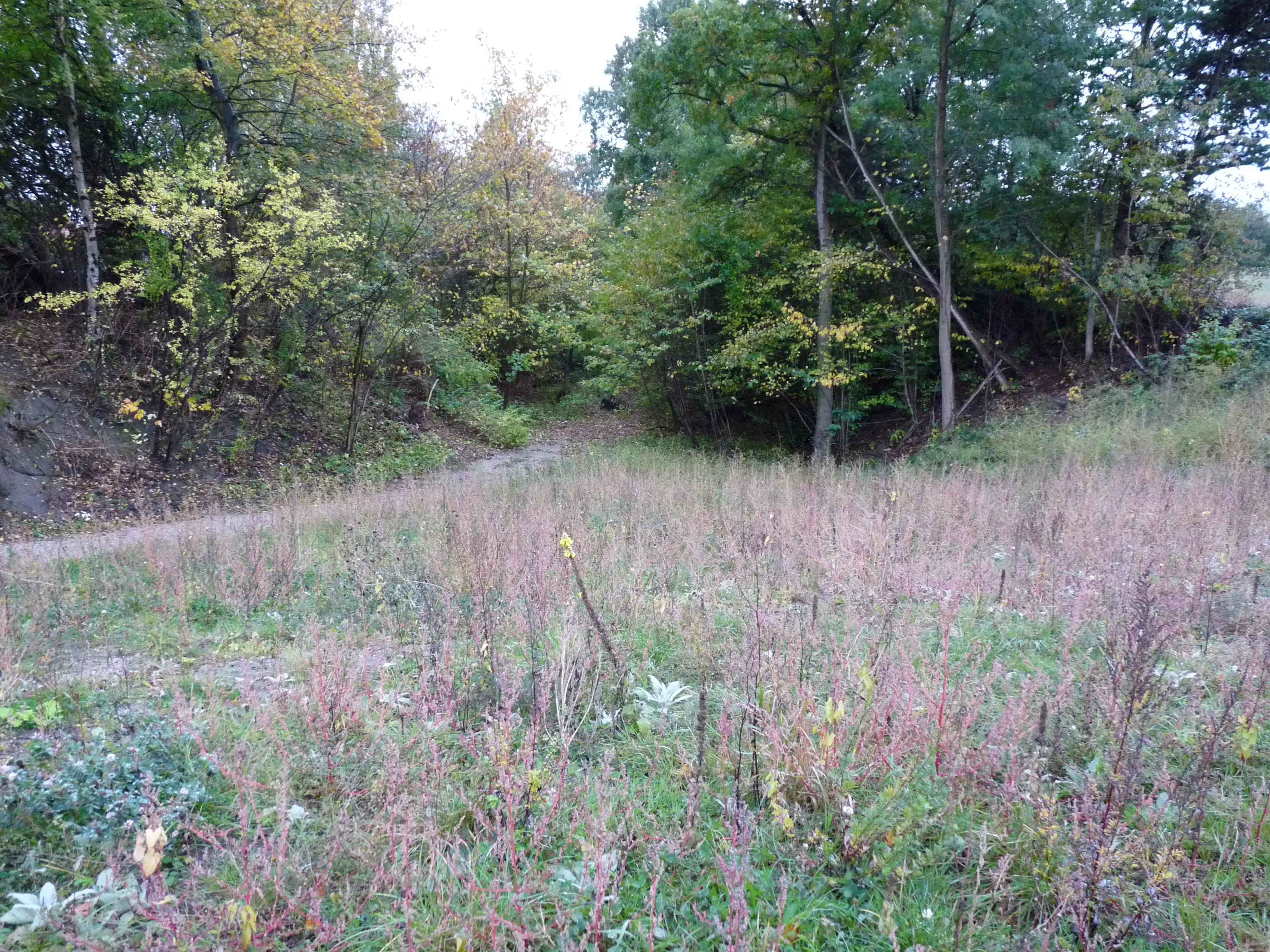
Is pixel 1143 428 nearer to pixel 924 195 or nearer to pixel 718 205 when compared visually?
pixel 924 195

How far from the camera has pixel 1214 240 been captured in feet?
39.6

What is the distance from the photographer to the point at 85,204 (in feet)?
35.6

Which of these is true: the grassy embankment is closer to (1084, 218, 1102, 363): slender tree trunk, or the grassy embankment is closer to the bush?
(1084, 218, 1102, 363): slender tree trunk

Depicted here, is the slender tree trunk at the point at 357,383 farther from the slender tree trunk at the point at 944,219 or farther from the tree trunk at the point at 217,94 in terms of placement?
the slender tree trunk at the point at 944,219

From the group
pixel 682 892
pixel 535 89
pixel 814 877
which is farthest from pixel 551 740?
pixel 535 89

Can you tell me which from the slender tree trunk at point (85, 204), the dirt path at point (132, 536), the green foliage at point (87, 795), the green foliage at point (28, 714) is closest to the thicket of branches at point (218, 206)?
the slender tree trunk at point (85, 204)

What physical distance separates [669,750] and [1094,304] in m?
14.4

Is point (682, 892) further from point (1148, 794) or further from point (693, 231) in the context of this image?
point (693, 231)

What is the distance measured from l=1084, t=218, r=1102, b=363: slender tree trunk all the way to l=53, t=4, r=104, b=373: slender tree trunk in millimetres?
17642

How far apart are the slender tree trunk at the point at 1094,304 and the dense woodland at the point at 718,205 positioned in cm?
9

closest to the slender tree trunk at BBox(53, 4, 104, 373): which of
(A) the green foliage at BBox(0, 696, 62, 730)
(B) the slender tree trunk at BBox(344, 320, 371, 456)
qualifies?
(B) the slender tree trunk at BBox(344, 320, 371, 456)

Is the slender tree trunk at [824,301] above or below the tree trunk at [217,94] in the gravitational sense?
below

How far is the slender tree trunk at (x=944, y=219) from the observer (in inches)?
461

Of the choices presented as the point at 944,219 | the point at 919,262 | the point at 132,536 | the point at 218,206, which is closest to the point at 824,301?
the point at 919,262
